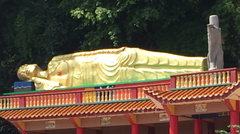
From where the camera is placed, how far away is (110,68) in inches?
709

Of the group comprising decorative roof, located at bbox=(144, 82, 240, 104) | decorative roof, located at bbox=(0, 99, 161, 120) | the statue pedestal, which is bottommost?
decorative roof, located at bbox=(0, 99, 161, 120)

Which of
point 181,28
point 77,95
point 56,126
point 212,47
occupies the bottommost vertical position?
point 56,126

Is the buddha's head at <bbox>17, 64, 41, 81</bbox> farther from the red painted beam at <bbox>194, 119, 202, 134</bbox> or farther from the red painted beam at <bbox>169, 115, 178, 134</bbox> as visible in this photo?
the red painted beam at <bbox>169, 115, 178, 134</bbox>

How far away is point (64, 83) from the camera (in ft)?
61.8

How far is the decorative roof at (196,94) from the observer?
1182 centimetres

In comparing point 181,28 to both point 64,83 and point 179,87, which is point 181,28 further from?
point 179,87

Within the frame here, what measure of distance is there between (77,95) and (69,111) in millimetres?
895

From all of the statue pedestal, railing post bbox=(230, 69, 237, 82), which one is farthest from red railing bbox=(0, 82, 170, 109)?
railing post bbox=(230, 69, 237, 82)

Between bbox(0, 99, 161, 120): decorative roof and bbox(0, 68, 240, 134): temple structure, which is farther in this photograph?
bbox(0, 99, 161, 120): decorative roof

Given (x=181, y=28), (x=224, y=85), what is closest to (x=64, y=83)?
(x=181, y=28)

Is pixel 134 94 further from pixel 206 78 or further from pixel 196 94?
pixel 196 94

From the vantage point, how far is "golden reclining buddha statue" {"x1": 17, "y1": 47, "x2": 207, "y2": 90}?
17.2m

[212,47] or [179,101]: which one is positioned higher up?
[212,47]

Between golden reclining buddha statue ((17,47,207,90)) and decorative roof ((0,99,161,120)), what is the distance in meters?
2.12
